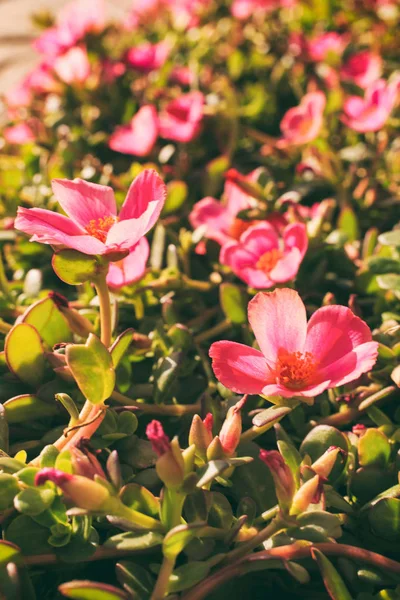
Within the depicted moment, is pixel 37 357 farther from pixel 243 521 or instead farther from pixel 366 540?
pixel 366 540

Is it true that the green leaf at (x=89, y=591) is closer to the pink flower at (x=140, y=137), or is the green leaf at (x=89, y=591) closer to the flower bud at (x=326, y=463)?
the flower bud at (x=326, y=463)

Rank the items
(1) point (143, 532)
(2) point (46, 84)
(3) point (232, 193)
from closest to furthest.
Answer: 1. (1) point (143, 532)
2. (3) point (232, 193)
3. (2) point (46, 84)

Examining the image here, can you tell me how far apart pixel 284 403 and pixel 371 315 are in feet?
1.14

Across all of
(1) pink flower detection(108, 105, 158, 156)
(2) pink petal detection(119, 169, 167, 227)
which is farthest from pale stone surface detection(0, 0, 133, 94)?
(2) pink petal detection(119, 169, 167, 227)

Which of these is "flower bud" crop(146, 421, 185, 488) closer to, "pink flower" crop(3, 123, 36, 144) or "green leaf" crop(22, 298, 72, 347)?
"green leaf" crop(22, 298, 72, 347)

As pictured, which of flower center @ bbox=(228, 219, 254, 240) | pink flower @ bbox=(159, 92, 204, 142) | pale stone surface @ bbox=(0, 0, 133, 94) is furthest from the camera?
pale stone surface @ bbox=(0, 0, 133, 94)

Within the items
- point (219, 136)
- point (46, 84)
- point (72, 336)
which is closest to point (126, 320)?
point (72, 336)

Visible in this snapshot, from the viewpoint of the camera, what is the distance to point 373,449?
0.77 metres

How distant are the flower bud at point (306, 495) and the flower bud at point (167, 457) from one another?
0.39 ft

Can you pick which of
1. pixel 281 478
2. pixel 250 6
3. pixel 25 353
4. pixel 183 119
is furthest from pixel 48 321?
pixel 250 6

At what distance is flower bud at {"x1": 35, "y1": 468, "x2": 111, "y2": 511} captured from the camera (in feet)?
1.95

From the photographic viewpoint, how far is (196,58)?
1696 mm

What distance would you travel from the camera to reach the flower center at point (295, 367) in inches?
29.2

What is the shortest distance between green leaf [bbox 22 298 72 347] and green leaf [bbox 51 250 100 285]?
0.12m
